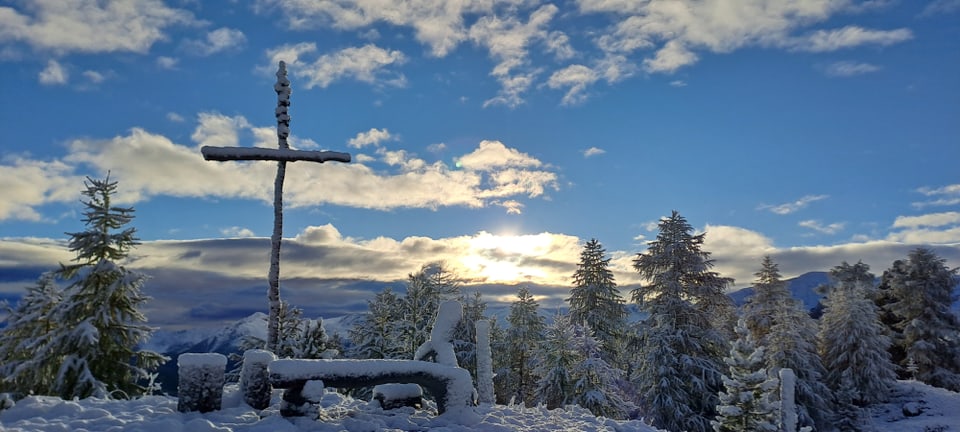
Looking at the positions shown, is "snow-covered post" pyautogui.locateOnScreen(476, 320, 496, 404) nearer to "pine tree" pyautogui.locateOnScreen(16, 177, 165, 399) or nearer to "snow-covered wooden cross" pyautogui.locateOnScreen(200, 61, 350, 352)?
"snow-covered wooden cross" pyautogui.locateOnScreen(200, 61, 350, 352)

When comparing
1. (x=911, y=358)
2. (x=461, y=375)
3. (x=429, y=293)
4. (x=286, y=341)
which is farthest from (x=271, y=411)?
(x=911, y=358)

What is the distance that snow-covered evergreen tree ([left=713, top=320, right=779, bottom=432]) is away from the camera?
59.1 feet

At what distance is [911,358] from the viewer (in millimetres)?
39438

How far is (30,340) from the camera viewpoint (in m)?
20.3

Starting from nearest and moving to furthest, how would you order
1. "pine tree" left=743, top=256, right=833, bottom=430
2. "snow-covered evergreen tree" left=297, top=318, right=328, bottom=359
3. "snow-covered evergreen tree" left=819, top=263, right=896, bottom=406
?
"snow-covered evergreen tree" left=297, top=318, right=328, bottom=359 < "pine tree" left=743, top=256, right=833, bottom=430 < "snow-covered evergreen tree" left=819, top=263, right=896, bottom=406

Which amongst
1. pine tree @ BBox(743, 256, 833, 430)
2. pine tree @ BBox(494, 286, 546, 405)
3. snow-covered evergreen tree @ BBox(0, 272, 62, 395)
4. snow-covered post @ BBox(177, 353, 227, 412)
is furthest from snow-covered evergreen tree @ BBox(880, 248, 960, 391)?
snow-covered evergreen tree @ BBox(0, 272, 62, 395)

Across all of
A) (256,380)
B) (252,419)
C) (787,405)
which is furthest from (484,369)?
(787,405)

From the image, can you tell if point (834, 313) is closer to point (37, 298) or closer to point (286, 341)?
point (286, 341)

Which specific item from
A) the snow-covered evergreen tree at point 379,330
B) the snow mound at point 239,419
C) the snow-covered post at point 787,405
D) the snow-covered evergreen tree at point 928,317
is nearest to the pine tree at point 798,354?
the snow-covered post at point 787,405

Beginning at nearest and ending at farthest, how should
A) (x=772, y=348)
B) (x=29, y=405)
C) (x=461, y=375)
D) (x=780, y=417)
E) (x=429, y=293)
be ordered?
(x=29, y=405)
(x=461, y=375)
(x=780, y=417)
(x=772, y=348)
(x=429, y=293)

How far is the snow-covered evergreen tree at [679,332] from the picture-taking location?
23250 mm

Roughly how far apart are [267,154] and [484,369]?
7502mm

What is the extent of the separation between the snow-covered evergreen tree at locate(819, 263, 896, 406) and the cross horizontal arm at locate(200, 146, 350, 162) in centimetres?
3296

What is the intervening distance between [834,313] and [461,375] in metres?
35.6
